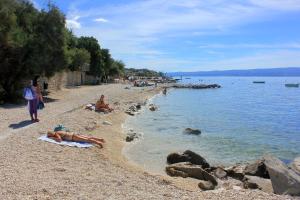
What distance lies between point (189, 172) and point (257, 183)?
95.5 inches

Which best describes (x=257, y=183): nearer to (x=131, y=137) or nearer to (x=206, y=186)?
(x=206, y=186)

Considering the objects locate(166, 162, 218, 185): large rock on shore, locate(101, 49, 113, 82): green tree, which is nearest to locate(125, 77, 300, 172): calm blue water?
locate(166, 162, 218, 185): large rock on shore

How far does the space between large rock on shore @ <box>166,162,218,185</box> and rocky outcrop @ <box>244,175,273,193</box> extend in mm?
1044

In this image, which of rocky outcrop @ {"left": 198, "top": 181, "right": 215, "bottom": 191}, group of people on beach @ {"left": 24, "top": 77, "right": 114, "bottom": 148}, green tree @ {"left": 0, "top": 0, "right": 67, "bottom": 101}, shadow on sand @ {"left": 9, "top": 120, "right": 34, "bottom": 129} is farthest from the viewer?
green tree @ {"left": 0, "top": 0, "right": 67, "bottom": 101}

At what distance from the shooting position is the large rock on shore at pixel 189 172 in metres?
15.5

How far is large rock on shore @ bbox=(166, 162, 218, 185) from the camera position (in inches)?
610

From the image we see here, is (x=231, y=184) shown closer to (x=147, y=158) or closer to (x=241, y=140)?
(x=147, y=158)

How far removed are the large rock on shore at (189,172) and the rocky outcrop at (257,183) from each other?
1.04 m

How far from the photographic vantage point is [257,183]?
14680 mm

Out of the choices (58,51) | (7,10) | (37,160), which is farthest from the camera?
(58,51)

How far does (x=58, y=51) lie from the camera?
33.3m

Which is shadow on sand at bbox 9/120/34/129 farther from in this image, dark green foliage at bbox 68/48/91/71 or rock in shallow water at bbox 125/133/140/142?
dark green foliage at bbox 68/48/91/71

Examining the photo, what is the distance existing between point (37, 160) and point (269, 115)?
3609 centimetres

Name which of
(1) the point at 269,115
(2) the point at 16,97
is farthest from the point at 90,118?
(1) the point at 269,115
